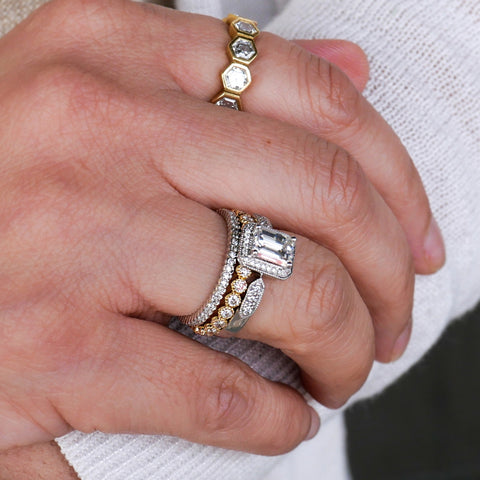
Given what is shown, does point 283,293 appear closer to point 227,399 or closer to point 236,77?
point 227,399

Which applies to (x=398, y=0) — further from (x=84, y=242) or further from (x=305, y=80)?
(x=84, y=242)

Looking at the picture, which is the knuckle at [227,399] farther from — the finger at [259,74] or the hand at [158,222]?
the finger at [259,74]

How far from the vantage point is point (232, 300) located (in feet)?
2.13

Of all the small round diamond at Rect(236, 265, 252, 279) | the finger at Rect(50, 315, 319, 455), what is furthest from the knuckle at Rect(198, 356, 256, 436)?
the small round diamond at Rect(236, 265, 252, 279)

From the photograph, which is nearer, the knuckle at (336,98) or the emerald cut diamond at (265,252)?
the emerald cut diamond at (265,252)

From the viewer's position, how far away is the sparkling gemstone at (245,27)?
2.44 feet

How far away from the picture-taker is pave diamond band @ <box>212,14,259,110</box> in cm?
73

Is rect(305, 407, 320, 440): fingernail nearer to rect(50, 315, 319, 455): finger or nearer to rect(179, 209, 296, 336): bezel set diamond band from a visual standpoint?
rect(50, 315, 319, 455): finger

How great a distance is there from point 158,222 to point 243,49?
8.6 inches

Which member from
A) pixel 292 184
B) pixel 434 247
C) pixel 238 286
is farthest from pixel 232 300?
pixel 434 247

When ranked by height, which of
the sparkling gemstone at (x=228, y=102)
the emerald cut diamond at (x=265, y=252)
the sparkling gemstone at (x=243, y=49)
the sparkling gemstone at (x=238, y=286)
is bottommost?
the sparkling gemstone at (x=238, y=286)

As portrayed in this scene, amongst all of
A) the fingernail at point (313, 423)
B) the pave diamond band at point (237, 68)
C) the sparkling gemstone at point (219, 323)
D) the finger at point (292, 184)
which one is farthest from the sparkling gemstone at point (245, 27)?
the fingernail at point (313, 423)

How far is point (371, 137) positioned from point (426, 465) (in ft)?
6.14

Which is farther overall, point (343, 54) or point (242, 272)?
point (343, 54)
